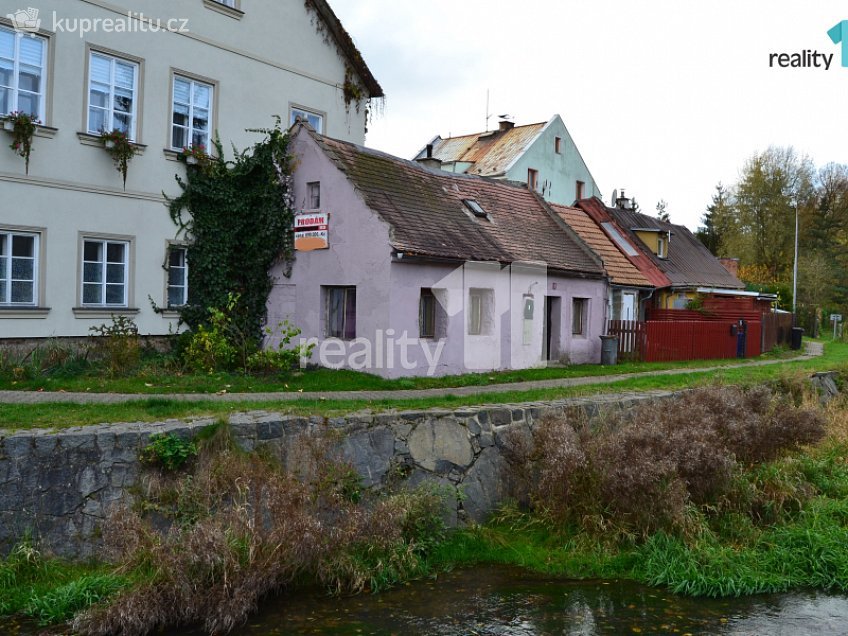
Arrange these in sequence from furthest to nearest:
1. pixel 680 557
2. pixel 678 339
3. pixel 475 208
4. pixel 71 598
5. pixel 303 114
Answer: pixel 678 339 < pixel 303 114 < pixel 475 208 < pixel 680 557 < pixel 71 598

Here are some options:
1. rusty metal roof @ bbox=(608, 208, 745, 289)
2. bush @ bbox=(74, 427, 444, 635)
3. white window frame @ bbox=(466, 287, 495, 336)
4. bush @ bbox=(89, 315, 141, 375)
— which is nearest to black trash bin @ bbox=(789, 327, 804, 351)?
rusty metal roof @ bbox=(608, 208, 745, 289)

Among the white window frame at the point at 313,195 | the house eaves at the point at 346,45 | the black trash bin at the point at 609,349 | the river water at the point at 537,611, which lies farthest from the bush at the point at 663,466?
the house eaves at the point at 346,45

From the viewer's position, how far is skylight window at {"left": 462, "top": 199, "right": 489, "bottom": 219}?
18.7 metres

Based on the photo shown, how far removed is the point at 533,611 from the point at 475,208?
11989mm

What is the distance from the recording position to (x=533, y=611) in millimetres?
8227

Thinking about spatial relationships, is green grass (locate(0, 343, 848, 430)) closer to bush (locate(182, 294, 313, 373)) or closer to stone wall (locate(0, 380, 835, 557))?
stone wall (locate(0, 380, 835, 557))

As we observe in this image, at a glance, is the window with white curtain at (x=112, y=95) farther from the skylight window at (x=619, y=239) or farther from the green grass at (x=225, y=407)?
the skylight window at (x=619, y=239)

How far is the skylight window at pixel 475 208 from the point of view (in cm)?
1873

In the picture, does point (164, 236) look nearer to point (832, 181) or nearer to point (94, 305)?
point (94, 305)

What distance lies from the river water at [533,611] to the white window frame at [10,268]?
943cm

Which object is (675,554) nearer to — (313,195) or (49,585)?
(49,585)

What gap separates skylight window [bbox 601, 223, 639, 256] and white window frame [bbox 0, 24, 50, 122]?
1867cm

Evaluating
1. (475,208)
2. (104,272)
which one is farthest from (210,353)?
(475,208)

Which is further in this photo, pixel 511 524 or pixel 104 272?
pixel 104 272
